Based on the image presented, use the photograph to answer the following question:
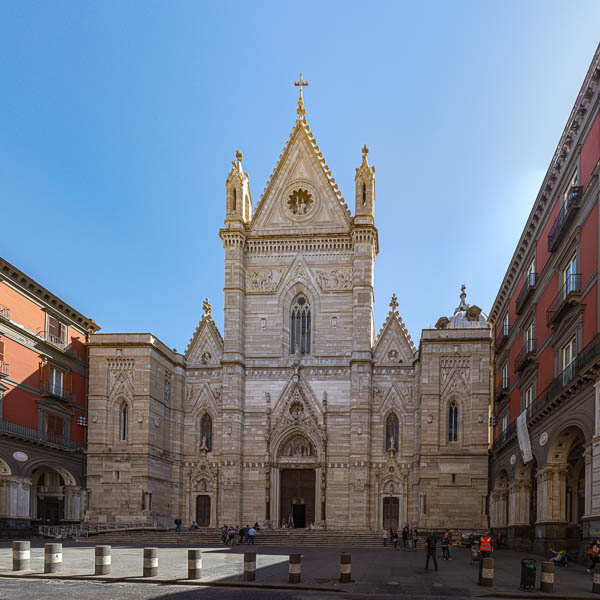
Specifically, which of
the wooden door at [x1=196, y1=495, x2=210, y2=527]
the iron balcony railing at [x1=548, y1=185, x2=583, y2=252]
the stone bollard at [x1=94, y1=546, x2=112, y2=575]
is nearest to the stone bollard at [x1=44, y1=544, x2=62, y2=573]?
the stone bollard at [x1=94, y1=546, x2=112, y2=575]

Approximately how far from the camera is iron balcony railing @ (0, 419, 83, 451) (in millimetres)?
39844

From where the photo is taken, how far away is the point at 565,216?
2909 centimetres

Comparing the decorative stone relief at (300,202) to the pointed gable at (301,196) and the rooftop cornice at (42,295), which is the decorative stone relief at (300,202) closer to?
the pointed gable at (301,196)

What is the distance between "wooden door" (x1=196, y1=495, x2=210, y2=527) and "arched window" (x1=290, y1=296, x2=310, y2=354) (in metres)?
11.9

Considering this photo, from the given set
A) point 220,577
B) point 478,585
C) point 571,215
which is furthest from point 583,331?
point 220,577

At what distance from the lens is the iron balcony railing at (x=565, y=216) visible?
2788cm

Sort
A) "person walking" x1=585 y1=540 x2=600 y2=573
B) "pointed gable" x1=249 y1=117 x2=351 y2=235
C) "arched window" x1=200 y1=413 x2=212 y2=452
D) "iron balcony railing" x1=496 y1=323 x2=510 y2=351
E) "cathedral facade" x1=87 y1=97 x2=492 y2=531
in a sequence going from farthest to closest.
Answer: "pointed gable" x1=249 y1=117 x2=351 y2=235 → "arched window" x1=200 y1=413 x2=212 y2=452 → "cathedral facade" x1=87 y1=97 x2=492 y2=531 → "iron balcony railing" x1=496 y1=323 x2=510 y2=351 → "person walking" x1=585 y1=540 x2=600 y2=573

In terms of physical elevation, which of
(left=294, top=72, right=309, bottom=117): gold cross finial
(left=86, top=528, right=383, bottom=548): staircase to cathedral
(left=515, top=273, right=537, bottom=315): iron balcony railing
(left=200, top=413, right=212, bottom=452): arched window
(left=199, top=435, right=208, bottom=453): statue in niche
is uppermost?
(left=294, top=72, right=309, bottom=117): gold cross finial

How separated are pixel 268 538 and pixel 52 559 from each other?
76.0ft

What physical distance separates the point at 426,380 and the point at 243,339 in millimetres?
13404

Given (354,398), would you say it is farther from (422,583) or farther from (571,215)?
(422,583)

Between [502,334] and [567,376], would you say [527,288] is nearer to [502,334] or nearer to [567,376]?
[567,376]

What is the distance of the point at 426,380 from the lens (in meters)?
48.4

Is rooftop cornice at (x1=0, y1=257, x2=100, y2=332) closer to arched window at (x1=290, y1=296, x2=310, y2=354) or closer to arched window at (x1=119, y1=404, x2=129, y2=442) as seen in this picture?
arched window at (x1=119, y1=404, x2=129, y2=442)
